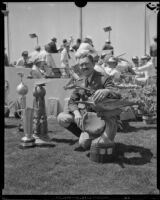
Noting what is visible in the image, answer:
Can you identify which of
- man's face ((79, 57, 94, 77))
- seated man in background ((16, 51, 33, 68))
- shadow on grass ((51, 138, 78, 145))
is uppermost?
seated man in background ((16, 51, 33, 68))

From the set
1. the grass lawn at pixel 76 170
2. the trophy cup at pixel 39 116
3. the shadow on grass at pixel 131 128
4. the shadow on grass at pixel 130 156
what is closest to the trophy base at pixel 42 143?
the trophy cup at pixel 39 116

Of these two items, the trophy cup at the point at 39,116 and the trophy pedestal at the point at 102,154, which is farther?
the trophy cup at the point at 39,116

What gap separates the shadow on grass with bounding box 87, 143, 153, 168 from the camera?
3084 mm

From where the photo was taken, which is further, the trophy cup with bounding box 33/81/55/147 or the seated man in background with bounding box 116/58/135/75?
the seated man in background with bounding box 116/58/135/75

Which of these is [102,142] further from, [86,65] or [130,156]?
[86,65]

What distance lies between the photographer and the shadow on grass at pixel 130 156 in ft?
10.1

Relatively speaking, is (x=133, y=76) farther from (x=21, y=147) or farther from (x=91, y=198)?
(x=91, y=198)

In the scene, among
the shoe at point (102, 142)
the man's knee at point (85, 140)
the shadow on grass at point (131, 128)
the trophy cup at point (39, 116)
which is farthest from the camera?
the shadow on grass at point (131, 128)

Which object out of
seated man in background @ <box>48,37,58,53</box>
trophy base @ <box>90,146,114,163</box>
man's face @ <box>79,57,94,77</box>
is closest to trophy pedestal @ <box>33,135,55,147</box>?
trophy base @ <box>90,146,114,163</box>

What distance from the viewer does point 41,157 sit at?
10.9 ft

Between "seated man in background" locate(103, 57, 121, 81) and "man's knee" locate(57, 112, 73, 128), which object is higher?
"seated man in background" locate(103, 57, 121, 81)

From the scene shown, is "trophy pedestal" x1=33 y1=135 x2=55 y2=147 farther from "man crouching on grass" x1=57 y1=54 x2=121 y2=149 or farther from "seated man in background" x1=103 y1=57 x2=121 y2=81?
"seated man in background" x1=103 y1=57 x2=121 y2=81

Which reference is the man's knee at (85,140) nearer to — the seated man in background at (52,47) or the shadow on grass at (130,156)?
the shadow on grass at (130,156)

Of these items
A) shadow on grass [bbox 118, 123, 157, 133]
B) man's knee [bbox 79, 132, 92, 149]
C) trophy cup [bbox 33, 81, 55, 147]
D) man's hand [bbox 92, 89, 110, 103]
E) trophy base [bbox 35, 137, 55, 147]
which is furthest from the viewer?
shadow on grass [bbox 118, 123, 157, 133]
